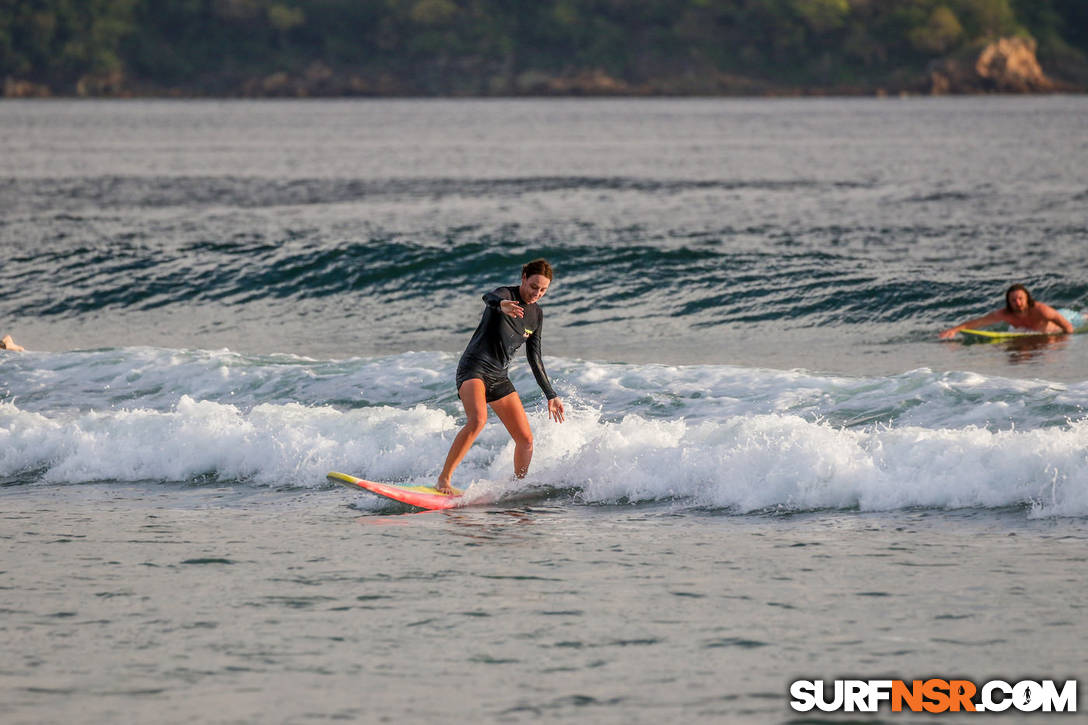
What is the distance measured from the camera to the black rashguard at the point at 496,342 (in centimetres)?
1081

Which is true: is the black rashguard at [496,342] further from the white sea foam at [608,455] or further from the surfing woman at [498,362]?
the white sea foam at [608,455]

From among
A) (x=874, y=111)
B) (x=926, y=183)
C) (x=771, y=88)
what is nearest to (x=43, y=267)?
(x=926, y=183)

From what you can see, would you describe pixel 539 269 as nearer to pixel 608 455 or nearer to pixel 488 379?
pixel 488 379

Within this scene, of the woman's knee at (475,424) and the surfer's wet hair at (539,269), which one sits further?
the woman's knee at (475,424)

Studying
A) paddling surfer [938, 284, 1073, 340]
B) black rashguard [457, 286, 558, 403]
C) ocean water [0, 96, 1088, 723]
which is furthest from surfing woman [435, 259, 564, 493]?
paddling surfer [938, 284, 1073, 340]

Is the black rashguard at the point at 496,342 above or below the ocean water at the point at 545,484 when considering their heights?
above

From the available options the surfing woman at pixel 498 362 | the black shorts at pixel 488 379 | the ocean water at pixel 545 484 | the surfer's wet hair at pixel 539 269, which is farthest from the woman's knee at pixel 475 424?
the surfer's wet hair at pixel 539 269

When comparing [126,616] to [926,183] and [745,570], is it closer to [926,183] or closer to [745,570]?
[745,570]

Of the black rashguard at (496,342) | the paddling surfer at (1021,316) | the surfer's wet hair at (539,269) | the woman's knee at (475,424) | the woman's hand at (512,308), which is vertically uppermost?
the surfer's wet hair at (539,269)

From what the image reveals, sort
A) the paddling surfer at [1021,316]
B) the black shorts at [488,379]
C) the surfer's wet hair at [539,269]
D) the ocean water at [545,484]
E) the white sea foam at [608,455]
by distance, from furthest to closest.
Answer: the paddling surfer at [1021,316], the black shorts at [488,379], the white sea foam at [608,455], the surfer's wet hair at [539,269], the ocean water at [545,484]

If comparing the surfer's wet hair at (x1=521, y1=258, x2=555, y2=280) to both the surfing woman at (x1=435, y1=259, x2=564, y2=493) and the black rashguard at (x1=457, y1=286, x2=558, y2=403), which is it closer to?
the surfing woman at (x1=435, y1=259, x2=564, y2=493)

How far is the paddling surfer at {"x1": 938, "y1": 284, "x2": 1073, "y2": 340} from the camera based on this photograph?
61.9 ft

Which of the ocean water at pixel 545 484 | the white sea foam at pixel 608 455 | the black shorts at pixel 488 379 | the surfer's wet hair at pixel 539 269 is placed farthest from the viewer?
the black shorts at pixel 488 379

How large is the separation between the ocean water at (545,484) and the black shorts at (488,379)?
2.83 ft
